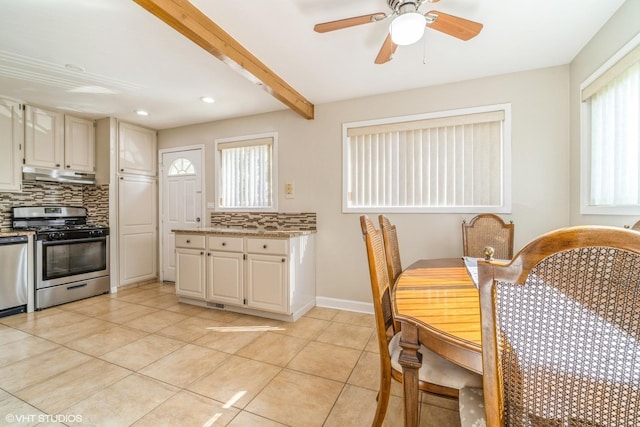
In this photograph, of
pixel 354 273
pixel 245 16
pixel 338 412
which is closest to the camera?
pixel 338 412

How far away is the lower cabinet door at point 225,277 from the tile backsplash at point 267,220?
0.70 metres

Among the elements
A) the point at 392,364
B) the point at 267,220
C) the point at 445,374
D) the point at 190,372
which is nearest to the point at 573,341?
the point at 445,374

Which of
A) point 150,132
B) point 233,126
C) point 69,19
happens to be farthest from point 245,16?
point 150,132

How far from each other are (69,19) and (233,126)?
206 centimetres

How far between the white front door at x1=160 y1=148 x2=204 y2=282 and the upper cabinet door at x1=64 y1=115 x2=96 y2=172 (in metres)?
0.90

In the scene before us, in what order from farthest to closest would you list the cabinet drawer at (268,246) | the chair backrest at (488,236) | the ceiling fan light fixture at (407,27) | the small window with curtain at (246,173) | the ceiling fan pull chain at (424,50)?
the small window with curtain at (246,173) < the cabinet drawer at (268,246) < the chair backrest at (488,236) < the ceiling fan pull chain at (424,50) < the ceiling fan light fixture at (407,27)

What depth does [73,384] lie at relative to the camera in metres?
1.83

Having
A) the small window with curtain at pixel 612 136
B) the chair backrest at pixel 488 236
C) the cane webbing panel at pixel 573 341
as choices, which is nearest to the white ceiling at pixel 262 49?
the small window with curtain at pixel 612 136

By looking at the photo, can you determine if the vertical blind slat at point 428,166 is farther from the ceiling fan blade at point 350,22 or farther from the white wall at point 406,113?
the ceiling fan blade at point 350,22

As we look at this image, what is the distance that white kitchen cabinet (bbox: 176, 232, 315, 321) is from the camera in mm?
2846

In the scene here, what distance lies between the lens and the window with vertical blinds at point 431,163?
8.76ft

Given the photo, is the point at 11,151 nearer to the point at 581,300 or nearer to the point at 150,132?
the point at 150,132

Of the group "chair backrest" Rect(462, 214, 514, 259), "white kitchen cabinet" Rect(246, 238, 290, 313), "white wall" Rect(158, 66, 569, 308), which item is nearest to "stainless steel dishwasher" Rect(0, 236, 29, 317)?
"white wall" Rect(158, 66, 569, 308)

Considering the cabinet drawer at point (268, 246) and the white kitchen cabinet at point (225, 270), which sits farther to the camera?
the white kitchen cabinet at point (225, 270)
